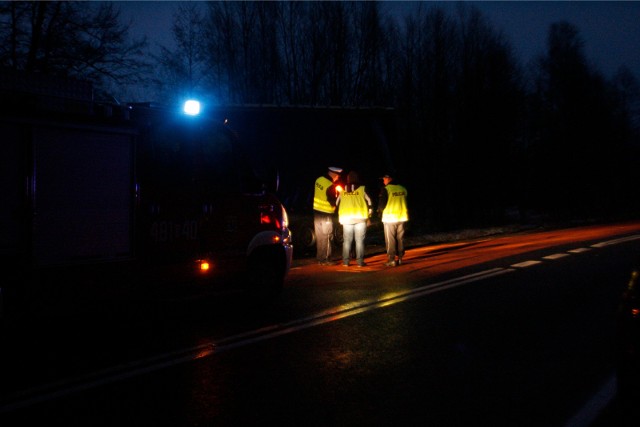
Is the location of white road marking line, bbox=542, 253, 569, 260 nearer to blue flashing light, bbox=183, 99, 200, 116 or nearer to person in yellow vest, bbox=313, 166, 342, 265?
person in yellow vest, bbox=313, 166, 342, 265

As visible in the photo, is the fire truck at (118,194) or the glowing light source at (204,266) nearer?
the fire truck at (118,194)

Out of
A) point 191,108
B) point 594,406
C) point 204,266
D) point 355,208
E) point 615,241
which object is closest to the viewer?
point 594,406

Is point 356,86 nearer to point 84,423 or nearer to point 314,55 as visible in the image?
point 314,55

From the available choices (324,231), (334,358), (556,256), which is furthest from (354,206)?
(334,358)

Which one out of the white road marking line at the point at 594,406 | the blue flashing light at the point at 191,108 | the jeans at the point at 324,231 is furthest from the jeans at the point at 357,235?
the white road marking line at the point at 594,406

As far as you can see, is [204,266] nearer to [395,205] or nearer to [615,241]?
[395,205]

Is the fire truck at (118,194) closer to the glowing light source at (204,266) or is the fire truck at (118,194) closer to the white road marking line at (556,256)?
the glowing light source at (204,266)

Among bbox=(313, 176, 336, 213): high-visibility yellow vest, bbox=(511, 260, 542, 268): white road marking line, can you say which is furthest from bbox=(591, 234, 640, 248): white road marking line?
bbox=(313, 176, 336, 213): high-visibility yellow vest

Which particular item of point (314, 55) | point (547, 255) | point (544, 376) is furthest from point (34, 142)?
point (314, 55)

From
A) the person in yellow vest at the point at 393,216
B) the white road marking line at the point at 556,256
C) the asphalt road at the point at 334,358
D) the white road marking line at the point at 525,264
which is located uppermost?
the person in yellow vest at the point at 393,216

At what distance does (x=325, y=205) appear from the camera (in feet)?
41.7

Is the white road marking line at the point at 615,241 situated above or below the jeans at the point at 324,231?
below

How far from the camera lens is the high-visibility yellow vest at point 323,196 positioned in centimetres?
1268

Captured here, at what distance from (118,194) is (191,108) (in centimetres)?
139
